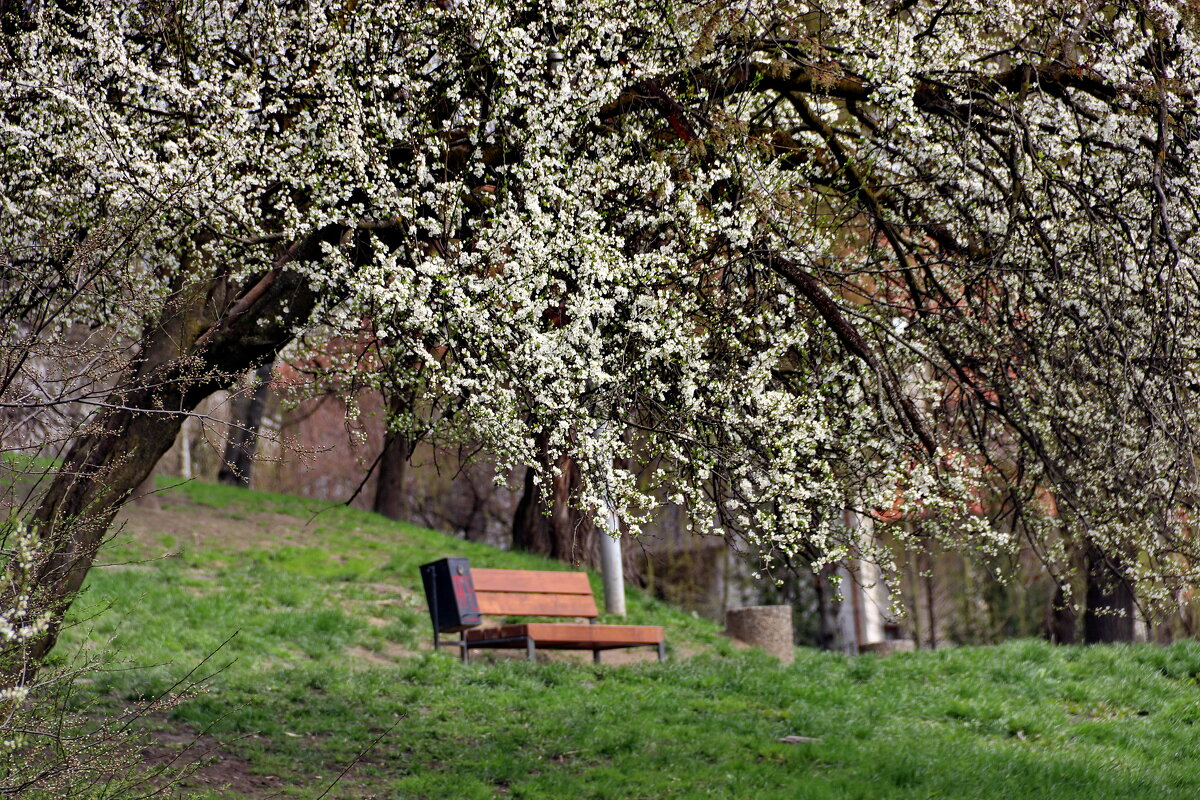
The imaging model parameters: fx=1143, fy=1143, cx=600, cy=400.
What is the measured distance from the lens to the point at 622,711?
31.2 feet

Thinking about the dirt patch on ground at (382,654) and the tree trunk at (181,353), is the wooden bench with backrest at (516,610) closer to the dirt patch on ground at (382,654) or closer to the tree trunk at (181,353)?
the dirt patch on ground at (382,654)

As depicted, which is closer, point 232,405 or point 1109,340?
point 1109,340

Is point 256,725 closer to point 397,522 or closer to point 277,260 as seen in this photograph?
point 277,260

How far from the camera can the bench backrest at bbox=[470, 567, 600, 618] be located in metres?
12.5

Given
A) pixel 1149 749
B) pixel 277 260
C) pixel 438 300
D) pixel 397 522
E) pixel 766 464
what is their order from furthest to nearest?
pixel 397 522
pixel 1149 749
pixel 277 260
pixel 766 464
pixel 438 300

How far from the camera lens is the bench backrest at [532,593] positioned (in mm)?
12461

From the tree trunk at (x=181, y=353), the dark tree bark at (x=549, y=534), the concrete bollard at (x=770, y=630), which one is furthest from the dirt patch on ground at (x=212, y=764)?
the dark tree bark at (x=549, y=534)

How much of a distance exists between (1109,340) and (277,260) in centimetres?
495

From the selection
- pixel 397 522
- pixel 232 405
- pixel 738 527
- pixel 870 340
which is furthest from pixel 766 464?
pixel 232 405

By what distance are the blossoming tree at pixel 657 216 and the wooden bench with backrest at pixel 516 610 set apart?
5.02 metres

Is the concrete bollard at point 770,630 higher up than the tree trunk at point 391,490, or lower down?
lower down

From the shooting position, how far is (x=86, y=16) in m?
6.40

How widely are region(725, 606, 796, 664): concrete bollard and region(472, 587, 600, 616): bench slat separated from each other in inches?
80.5

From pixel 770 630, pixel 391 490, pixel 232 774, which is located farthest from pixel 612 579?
pixel 391 490
